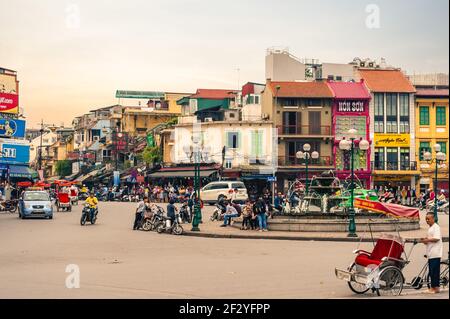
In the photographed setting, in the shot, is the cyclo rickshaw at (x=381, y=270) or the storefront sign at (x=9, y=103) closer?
the cyclo rickshaw at (x=381, y=270)

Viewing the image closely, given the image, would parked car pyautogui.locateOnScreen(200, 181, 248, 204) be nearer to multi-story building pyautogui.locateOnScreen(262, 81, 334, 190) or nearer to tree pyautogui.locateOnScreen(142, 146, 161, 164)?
multi-story building pyautogui.locateOnScreen(262, 81, 334, 190)

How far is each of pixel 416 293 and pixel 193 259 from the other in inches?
310

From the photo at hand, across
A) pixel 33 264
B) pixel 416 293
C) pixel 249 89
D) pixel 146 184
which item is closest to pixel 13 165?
pixel 146 184

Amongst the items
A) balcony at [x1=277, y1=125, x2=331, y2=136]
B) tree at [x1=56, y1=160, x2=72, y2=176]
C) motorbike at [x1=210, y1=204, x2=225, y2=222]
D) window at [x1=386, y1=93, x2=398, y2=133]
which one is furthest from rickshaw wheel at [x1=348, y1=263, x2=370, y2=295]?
tree at [x1=56, y1=160, x2=72, y2=176]

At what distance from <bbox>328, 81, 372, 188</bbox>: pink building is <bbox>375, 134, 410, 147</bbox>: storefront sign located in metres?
1.00

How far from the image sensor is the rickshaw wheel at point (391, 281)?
540 inches

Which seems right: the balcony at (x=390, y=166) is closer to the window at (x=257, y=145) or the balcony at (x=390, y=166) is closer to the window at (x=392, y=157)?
the window at (x=392, y=157)

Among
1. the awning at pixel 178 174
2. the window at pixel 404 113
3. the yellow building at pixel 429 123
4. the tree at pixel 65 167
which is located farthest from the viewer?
the tree at pixel 65 167

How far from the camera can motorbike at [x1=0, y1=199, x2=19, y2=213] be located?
4600 cm

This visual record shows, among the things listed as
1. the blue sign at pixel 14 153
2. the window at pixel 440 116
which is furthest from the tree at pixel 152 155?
the window at pixel 440 116

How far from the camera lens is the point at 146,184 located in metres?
77.8

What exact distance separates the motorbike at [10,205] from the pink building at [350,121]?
33003 millimetres

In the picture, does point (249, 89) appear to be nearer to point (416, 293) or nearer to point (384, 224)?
point (384, 224)
